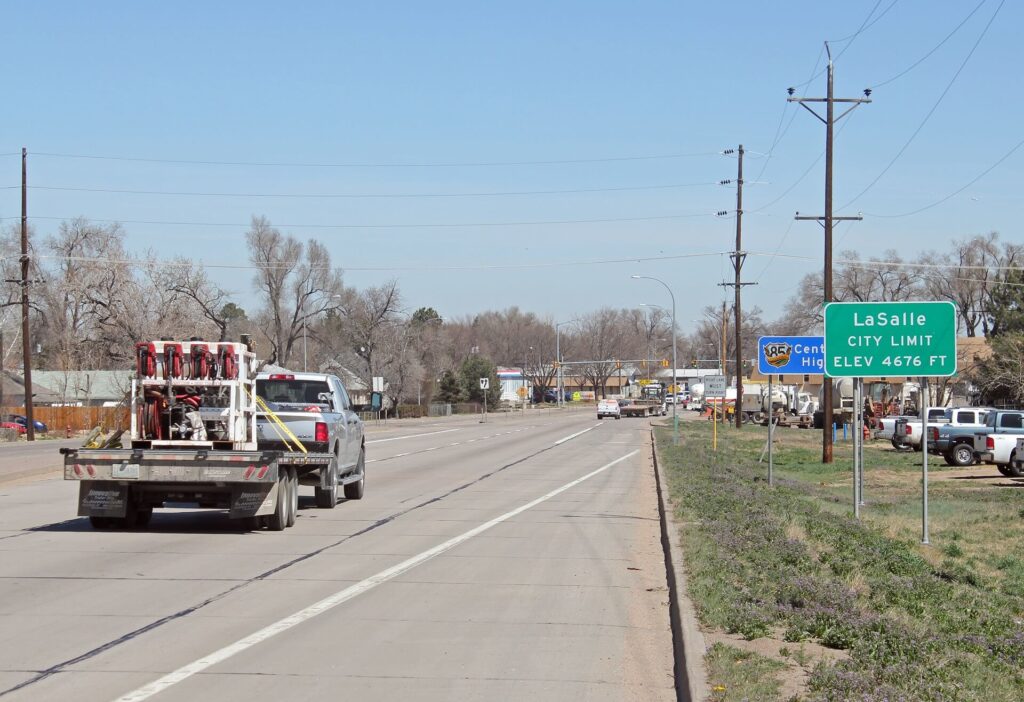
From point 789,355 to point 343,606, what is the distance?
16859mm

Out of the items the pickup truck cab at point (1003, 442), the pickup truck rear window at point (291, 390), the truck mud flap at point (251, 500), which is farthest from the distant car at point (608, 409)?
the truck mud flap at point (251, 500)

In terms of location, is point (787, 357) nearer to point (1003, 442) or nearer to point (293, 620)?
point (1003, 442)

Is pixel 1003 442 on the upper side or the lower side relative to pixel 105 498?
upper

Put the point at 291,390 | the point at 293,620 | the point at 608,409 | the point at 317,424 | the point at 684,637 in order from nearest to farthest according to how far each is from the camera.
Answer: the point at 684,637, the point at 293,620, the point at 317,424, the point at 291,390, the point at 608,409

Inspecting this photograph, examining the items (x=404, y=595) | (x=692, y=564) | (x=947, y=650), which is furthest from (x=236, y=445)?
(x=947, y=650)

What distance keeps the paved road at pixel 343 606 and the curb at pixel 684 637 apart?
0.15m

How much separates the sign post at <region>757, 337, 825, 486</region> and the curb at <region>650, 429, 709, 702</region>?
11.7 meters

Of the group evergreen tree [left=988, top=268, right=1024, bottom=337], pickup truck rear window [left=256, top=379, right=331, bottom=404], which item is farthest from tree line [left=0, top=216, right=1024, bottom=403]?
pickup truck rear window [left=256, top=379, right=331, bottom=404]

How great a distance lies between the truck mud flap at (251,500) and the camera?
15.1m

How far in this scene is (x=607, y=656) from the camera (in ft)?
27.6

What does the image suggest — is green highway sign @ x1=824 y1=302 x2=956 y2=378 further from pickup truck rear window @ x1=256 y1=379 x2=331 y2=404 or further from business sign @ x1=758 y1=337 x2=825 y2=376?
pickup truck rear window @ x1=256 y1=379 x2=331 y2=404

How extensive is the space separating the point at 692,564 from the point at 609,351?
162m

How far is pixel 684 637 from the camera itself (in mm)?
8336

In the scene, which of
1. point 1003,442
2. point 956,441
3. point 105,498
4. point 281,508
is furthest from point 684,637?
point 956,441
